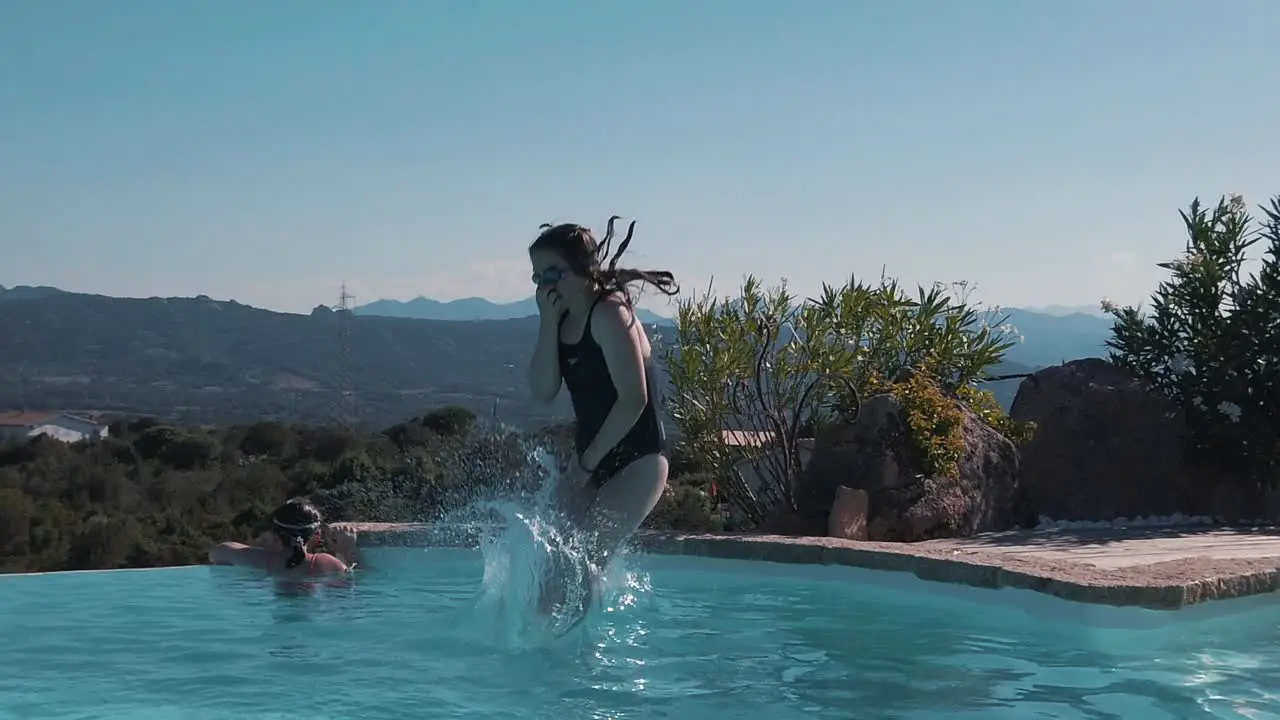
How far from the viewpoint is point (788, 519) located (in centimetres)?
976

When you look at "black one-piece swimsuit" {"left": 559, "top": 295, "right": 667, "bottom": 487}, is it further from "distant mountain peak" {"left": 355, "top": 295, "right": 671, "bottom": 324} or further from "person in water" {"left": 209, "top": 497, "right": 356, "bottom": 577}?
"distant mountain peak" {"left": 355, "top": 295, "right": 671, "bottom": 324}

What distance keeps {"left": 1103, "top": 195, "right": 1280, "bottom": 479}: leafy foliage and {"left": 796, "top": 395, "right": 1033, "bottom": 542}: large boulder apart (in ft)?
6.08

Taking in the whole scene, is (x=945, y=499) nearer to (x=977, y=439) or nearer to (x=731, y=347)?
(x=977, y=439)

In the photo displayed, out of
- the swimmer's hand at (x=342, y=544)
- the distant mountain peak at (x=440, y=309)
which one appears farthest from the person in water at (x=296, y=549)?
the distant mountain peak at (x=440, y=309)

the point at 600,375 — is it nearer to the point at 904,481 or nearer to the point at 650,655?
the point at 650,655

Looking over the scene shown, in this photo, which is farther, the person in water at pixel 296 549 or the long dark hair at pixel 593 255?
the person in water at pixel 296 549

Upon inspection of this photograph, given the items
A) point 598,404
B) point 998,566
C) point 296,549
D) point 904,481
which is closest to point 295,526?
point 296,549

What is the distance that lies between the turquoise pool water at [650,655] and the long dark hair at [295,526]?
0.67 ft

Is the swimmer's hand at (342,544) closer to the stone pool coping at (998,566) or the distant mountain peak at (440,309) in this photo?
the stone pool coping at (998,566)

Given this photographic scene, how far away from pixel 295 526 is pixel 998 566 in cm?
403

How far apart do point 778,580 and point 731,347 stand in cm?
248

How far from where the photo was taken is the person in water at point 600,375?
5.40m

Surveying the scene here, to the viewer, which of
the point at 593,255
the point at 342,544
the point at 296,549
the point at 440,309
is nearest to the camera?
the point at 593,255

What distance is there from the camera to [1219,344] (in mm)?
10719
